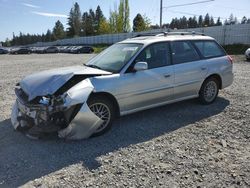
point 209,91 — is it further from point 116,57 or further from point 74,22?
point 74,22

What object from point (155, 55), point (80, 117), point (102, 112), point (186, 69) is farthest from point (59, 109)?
point (186, 69)

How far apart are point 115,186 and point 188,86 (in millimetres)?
3269

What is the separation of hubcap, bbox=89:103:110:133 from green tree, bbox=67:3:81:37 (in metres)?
86.2

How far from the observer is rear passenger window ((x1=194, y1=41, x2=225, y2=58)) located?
238 inches

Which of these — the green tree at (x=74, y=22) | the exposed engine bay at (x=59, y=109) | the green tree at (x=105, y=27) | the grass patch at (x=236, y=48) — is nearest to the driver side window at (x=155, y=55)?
the exposed engine bay at (x=59, y=109)

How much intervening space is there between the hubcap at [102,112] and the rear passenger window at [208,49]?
9.29ft

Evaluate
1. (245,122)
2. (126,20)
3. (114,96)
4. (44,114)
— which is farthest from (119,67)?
(126,20)

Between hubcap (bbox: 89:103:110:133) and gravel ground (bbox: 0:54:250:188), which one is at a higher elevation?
hubcap (bbox: 89:103:110:133)

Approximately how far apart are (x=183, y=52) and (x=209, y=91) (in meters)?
1.25

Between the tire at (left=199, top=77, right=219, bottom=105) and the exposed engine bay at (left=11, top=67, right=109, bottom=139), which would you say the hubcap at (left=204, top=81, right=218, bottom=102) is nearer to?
the tire at (left=199, top=77, right=219, bottom=105)

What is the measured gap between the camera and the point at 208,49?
6215 mm

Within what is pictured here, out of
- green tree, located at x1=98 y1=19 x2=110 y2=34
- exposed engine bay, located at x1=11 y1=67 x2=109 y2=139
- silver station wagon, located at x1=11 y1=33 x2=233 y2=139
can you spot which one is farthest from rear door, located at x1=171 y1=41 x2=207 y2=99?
green tree, located at x1=98 y1=19 x2=110 y2=34

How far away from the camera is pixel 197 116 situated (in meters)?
5.45

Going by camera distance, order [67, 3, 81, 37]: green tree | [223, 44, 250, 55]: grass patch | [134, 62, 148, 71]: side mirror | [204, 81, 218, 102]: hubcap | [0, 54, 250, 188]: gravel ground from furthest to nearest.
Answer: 1. [67, 3, 81, 37]: green tree
2. [223, 44, 250, 55]: grass patch
3. [204, 81, 218, 102]: hubcap
4. [134, 62, 148, 71]: side mirror
5. [0, 54, 250, 188]: gravel ground
